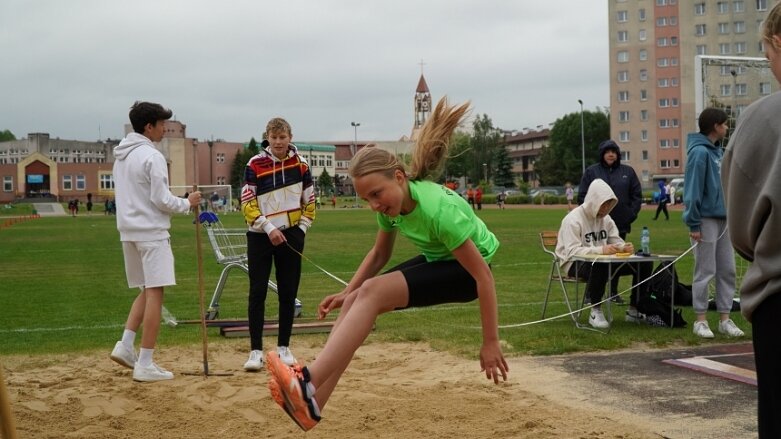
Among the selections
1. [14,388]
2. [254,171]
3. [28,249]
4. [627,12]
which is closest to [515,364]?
[254,171]

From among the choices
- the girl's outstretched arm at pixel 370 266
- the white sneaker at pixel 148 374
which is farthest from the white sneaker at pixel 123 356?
the girl's outstretched arm at pixel 370 266

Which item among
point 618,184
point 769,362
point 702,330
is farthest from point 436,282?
point 618,184

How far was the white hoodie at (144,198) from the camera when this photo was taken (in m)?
7.07

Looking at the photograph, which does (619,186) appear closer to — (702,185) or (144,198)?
(702,185)

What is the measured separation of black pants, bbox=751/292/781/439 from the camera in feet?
9.46

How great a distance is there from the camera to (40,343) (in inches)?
354

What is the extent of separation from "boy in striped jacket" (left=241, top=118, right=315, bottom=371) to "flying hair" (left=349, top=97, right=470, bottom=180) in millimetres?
2839

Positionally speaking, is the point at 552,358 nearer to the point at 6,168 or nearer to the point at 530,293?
the point at 530,293

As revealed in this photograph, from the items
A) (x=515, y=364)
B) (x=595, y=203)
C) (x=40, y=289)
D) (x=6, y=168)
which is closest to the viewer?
(x=515, y=364)

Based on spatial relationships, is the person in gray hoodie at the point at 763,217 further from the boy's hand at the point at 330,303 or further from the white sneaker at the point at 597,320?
the white sneaker at the point at 597,320

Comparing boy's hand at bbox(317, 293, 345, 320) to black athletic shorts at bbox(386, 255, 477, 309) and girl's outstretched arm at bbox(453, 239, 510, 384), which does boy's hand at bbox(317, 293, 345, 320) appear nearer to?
black athletic shorts at bbox(386, 255, 477, 309)

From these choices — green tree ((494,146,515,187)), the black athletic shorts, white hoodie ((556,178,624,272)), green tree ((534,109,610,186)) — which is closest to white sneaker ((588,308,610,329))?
white hoodie ((556,178,624,272))

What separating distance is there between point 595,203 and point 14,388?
608 cm

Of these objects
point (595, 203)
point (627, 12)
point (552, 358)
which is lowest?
point (552, 358)
